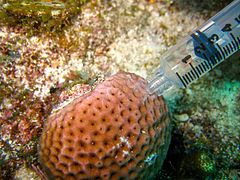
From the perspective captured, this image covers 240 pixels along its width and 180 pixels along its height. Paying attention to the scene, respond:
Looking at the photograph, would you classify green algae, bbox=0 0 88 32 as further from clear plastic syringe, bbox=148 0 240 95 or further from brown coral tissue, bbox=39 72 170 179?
clear plastic syringe, bbox=148 0 240 95

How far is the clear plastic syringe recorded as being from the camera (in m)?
2.36

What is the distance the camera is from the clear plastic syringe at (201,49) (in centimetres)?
236

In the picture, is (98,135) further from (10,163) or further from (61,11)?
(61,11)

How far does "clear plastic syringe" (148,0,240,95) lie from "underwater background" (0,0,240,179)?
513 mm

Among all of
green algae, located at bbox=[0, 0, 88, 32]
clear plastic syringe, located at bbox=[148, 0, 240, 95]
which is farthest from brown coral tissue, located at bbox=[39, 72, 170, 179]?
green algae, located at bbox=[0, 0, 88, 32]

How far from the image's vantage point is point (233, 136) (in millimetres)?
3029

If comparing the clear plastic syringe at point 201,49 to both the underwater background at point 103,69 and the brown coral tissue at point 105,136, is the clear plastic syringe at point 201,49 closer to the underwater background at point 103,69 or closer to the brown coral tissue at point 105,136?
the brown coral tissue at point 105,136

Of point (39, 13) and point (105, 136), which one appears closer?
point (105, 136)

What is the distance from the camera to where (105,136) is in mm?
2156

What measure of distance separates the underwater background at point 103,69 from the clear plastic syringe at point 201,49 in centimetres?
51

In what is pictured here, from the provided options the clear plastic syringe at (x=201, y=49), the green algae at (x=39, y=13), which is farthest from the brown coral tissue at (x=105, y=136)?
the green algae at (x=39, y=13)

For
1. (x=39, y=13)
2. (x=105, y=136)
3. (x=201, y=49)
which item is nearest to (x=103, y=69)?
(x=39, y=13)

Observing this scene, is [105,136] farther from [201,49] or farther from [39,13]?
[39,13]

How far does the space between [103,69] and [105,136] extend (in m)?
1.07
